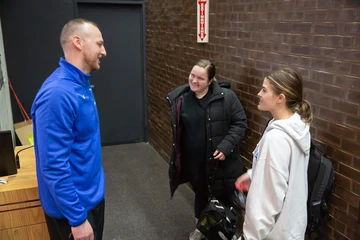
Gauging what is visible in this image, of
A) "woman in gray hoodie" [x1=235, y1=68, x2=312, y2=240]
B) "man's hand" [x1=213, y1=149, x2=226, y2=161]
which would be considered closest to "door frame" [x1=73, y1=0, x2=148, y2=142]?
"man's hand" [x1=213, y1=149, x2=226, y2=161]

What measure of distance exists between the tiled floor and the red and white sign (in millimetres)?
1707

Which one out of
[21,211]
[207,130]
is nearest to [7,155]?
[21,211]

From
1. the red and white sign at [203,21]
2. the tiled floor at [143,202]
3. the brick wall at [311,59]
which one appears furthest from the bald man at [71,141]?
the red and white sign at [203,21]

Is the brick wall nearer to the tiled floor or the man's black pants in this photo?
the tiled floor

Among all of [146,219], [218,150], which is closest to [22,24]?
[146,219]

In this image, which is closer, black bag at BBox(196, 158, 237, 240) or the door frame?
black bag at BBox(196, 158, 237, 240)

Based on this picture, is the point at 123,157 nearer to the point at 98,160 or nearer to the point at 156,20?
the point at 156,20

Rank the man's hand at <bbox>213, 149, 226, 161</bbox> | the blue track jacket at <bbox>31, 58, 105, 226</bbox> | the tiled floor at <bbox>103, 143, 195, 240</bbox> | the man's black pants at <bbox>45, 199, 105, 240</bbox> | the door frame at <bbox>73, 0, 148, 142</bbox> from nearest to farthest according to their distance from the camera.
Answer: the blue track jacket at <bbox>31, 58, 105, 226</bbox> < the man's black pants at <bbox>45, 199, 105, 240</bbox> < the man's hand at <bbox>213, 149, 226, 161</bbox> < the tiled floor at <bbox>103, 143, 195, 240</bbox> < the door frame at <bbox>73, 0, 148, 142</bbox>

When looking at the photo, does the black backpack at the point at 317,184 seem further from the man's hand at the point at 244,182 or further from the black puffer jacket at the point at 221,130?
the black puffer jacket at the point at 221,130

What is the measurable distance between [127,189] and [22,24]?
257cm

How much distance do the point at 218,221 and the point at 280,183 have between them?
0.94 meters

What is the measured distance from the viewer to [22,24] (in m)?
4.52

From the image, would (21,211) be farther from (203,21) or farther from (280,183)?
(203,21)

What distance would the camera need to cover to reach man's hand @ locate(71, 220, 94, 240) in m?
1.66
